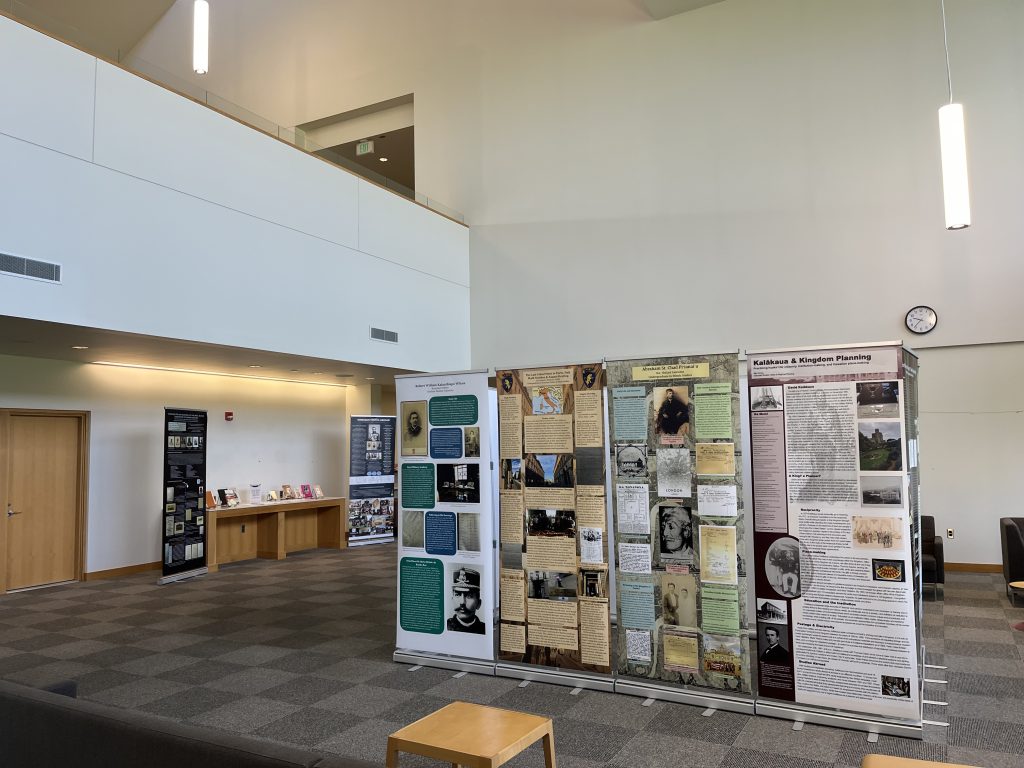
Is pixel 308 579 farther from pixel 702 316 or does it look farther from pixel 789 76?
pixel 789 76

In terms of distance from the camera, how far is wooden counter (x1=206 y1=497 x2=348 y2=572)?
1155cm

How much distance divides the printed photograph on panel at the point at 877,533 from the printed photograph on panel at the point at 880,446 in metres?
0.31

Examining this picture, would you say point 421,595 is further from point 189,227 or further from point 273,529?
point 273,529

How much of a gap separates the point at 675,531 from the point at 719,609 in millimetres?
584

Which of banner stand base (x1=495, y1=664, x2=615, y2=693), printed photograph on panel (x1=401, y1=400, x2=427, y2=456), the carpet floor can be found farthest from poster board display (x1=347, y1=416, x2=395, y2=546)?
banner stand base (x1=495, y1=664, x2=615, y2=693)

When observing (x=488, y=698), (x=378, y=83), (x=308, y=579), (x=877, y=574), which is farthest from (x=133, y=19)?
(x=877, y=574)

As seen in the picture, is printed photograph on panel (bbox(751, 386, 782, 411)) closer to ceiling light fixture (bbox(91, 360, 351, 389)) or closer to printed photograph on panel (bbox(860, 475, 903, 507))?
printed photograph on panel (bbox(860, 475, 903, 507))

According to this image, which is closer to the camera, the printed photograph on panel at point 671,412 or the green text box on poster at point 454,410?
the printed photograph on panel at point 671,412

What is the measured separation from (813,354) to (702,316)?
5.79 meters

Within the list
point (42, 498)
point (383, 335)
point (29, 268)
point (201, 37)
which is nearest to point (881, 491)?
point (201, 37)

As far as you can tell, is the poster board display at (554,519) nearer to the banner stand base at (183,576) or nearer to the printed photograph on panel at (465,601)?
the printed photograph on panel at (465,601)

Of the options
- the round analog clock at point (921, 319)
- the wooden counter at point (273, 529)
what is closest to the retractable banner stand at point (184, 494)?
the wooden counter at point (273, 529)

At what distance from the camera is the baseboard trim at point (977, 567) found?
924cm

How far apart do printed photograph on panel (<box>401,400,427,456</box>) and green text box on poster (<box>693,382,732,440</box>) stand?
7.57ft
